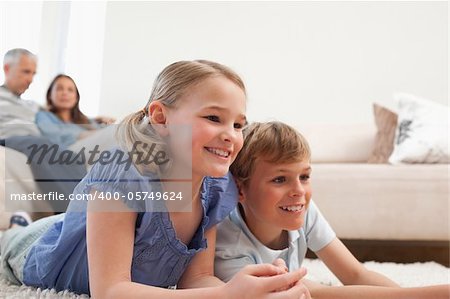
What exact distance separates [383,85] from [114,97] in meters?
1.70

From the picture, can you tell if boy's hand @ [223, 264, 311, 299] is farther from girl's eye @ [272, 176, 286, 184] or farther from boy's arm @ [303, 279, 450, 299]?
girl's eye @ [272, 176, 286, 184]

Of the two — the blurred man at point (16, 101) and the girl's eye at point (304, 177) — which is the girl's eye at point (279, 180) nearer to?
the girl's eye at point (304, 177)

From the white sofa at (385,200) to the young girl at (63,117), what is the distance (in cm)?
108

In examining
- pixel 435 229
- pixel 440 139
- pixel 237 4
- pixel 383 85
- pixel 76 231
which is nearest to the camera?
pixel 76 231

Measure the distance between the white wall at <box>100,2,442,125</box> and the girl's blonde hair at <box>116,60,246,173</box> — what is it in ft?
7.11

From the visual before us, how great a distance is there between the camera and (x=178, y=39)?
3.26m

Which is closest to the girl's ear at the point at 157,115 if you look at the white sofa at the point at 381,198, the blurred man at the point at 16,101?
the white sofa at the point at 381,198

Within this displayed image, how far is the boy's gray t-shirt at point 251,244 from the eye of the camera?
920 millimetres

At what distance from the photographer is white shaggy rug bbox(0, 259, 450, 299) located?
857 millimetres

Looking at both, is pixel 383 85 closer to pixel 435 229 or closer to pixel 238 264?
pixel 435 229

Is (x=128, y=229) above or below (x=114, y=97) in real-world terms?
below

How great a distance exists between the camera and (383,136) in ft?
7.38

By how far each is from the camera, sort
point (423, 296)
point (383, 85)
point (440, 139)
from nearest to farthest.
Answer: point (423, 296)
point (440, 139)
point (383, 85)

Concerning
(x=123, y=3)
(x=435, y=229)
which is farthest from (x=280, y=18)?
(x=435, y=229)
